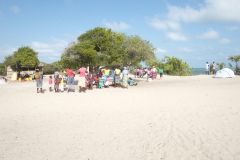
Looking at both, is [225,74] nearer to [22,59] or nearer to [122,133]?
[122,133]

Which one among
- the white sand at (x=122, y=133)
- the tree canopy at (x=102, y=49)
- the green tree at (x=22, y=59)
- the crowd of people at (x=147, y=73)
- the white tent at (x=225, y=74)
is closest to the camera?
the white sand at (x=122, y=133)

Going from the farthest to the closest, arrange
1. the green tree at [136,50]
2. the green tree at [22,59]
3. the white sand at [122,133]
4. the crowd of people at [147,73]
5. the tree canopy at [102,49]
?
the green tree at [22,59] → the crowd of people at [147,73] → the green tree at [136,50] → the tree canopy at [102,49] → the white sand at [122,133]

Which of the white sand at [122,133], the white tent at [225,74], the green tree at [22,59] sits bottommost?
the white sand at [122,133]

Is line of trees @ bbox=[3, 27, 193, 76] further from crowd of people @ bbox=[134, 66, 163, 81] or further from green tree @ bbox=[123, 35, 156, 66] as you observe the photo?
crowd of people @ bbox=[134, 66, 163, 81]

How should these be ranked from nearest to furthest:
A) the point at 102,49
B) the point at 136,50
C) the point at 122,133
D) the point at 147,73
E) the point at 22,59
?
1. the point at 122,133
2. the point at 102,49
3. the point at 136,50
4. the point at 22,59
5. the point at 147,73

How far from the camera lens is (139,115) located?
291 inches

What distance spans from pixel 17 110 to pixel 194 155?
288 inches

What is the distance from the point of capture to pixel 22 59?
80.1 ft

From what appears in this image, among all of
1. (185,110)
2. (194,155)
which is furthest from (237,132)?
(185,110)

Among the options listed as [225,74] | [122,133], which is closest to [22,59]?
[122,133]

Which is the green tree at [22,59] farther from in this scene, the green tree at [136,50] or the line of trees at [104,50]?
the green tree at [136,50]

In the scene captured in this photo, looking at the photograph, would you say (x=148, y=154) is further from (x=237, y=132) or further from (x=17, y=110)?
(x=17, y=110)

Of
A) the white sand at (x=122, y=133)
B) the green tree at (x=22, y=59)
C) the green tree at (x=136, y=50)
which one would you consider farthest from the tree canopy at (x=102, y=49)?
the green tree at (x=22, y=59)

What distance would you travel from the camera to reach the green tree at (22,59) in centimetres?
2444
